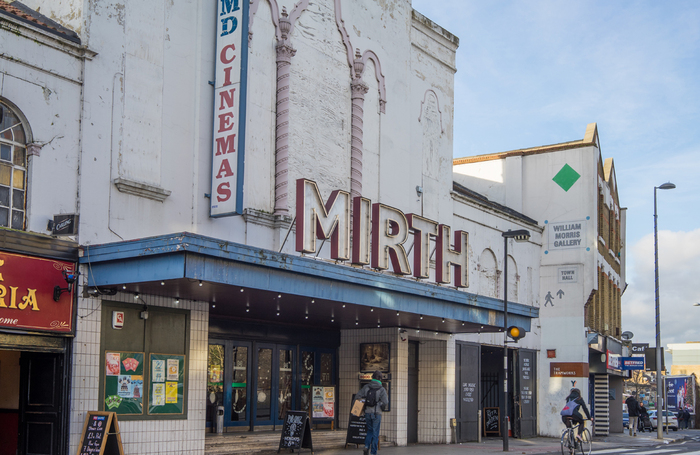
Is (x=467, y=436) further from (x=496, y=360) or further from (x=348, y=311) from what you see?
(x=348, y=311)

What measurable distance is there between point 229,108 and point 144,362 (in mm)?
5276

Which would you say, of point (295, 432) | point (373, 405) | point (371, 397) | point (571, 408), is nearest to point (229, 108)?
point (371, 397)

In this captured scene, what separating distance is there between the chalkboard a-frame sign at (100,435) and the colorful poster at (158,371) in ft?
5.34

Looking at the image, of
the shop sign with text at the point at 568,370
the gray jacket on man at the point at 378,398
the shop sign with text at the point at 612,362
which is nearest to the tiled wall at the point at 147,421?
the gray jacket on man at the point at 378,398

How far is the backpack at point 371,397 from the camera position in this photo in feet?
51.9

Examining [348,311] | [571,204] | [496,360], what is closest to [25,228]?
[348,311]

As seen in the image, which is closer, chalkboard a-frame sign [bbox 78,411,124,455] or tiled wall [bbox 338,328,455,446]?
chalkboard a-frame sign [bbox 78,411,124,455]

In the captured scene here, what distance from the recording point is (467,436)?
23984mm

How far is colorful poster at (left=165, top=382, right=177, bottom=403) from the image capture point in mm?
14906

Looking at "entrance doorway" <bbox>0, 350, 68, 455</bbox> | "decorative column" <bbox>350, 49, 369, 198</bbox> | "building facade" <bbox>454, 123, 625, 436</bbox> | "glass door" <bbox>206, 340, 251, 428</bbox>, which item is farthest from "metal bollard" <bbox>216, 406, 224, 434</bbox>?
"building facade" <bbox>454, 123, 625, 436</bbox>

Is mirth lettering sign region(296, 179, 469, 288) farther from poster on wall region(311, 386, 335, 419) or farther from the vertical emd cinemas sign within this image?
poster on wall region(311, 386, 335, 419)

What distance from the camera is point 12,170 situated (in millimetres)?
12922

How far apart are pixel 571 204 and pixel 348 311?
599 inches

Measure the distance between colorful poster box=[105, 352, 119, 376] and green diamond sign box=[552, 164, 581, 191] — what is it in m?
20.8
